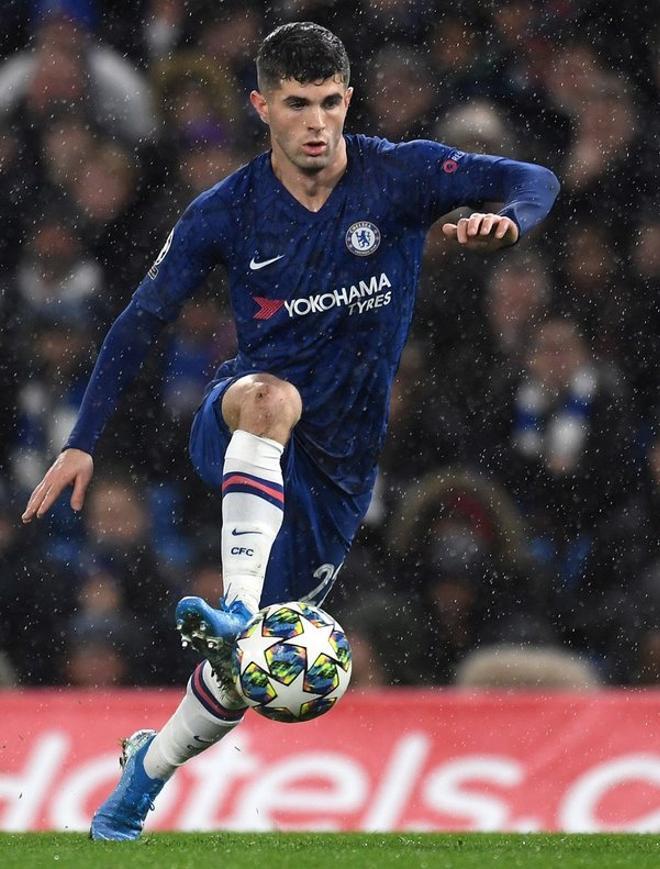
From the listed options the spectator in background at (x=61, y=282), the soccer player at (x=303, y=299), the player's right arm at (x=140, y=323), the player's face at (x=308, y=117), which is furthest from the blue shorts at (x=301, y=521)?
the spectator in background at (x=61, y=282)

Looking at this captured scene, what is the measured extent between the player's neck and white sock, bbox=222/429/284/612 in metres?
0.76

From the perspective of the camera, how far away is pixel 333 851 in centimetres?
433

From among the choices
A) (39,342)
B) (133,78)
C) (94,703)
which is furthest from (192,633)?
(133,78)

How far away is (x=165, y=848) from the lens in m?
4.45

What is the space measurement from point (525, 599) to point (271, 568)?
249cm

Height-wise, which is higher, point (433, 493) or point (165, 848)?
point (433, 493)

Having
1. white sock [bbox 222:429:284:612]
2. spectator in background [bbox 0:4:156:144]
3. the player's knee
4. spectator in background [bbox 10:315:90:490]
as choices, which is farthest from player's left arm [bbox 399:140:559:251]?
spectator in background [bbox 0:4:156:144]

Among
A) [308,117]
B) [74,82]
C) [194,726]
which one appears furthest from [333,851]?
[74,82]

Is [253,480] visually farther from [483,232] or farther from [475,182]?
[475,182]

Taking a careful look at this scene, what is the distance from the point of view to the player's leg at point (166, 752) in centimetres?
477

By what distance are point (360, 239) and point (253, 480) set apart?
2.59ft

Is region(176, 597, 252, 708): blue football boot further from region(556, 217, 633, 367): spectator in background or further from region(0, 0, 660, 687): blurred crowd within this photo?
region(556, 217, 633, 367): spectator in background

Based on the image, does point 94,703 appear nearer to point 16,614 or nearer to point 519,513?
point 16,614

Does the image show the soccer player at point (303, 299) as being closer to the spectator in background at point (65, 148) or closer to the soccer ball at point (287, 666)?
the soccer ball at point (287, 666)
